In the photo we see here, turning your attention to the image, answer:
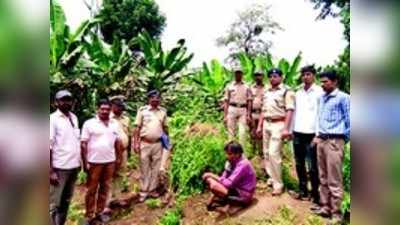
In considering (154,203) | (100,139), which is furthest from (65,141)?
(154,203)

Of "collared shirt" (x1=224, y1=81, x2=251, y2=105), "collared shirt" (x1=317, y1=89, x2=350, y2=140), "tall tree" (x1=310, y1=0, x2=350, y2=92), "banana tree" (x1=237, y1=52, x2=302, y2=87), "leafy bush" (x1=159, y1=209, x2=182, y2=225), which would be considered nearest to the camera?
"tall tree" (x1=310, y1=0, x2=350, y2=92)

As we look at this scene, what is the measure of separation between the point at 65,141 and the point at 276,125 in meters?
1.05

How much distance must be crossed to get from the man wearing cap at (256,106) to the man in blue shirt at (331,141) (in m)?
0.30

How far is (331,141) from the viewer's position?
8.46 feet

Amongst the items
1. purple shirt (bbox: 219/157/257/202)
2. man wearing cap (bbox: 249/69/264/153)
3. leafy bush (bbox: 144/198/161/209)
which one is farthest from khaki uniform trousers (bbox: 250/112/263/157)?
leafy bush (bbox: 144/198/161/209)

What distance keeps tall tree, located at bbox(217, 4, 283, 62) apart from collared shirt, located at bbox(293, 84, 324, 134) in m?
0.30

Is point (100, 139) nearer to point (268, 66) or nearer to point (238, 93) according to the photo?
point (238, 93)

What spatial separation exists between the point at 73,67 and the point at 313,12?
118 centimetres

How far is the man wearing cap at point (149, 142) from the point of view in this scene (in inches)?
108

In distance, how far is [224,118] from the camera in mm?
2832

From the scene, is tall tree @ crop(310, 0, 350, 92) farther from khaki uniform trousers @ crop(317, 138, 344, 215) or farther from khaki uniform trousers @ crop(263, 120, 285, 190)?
khaki uniform trousers @ crop(263, 120, 285, 190)

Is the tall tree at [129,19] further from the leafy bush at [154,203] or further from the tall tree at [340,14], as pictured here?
the leafy bush at [154,203]

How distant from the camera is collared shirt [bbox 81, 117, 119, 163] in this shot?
8.69ft

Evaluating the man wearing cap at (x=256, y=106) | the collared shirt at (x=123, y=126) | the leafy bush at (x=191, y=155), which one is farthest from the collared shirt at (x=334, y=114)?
the collared shirt at (x=123, y=126)
